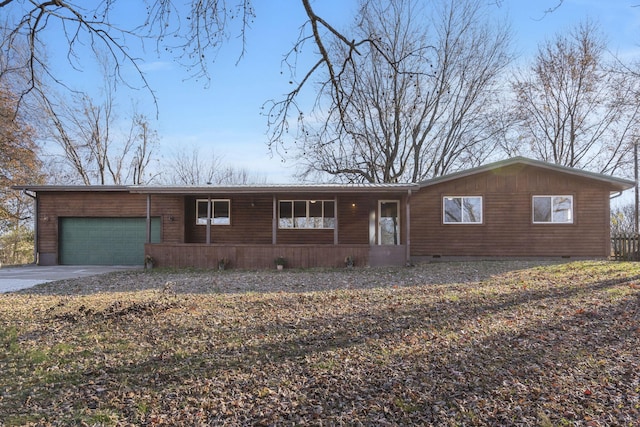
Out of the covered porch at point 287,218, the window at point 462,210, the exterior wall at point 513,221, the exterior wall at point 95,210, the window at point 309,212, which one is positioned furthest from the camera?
the exterior wall at point 95,210

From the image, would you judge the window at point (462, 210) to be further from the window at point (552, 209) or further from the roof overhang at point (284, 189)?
the roof overhang at point (284, 189)

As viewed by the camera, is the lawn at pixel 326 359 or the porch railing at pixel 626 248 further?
the porch railing at pixel 626 248

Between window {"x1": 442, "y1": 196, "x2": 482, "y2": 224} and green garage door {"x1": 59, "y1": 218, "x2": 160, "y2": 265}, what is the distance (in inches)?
409

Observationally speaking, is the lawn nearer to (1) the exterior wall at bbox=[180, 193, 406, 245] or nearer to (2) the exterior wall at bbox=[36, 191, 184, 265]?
(1) the exterior wall at bbox=[180, 193, 406, 245]

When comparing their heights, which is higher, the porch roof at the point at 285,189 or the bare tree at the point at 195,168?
the bare tree at the point at 195,168

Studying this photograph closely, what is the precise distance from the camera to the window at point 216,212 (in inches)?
600

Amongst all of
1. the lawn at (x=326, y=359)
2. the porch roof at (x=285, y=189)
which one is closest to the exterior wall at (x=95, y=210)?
the porch roof at (x=285, y=189)

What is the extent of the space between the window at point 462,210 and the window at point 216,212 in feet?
25.3

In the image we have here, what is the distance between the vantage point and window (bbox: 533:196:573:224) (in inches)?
549

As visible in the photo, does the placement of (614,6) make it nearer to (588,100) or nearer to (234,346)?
(234,346)

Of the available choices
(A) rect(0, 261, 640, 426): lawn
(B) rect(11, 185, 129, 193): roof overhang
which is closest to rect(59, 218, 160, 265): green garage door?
(B) rect(11, 185, 129, 193): roof overhang

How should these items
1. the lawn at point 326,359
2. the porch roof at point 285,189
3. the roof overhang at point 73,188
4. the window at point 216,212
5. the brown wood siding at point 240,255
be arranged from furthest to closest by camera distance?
the window at point 216,212
the roof overhang at point 73,188
the brown wood siding at point 240,255
the porch roof at point 285,189
the lawn at point 326,359

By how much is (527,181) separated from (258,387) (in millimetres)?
13240

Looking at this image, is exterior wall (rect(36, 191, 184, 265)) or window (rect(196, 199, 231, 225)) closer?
exterior wall (rect(36, 191, 184, 265))
